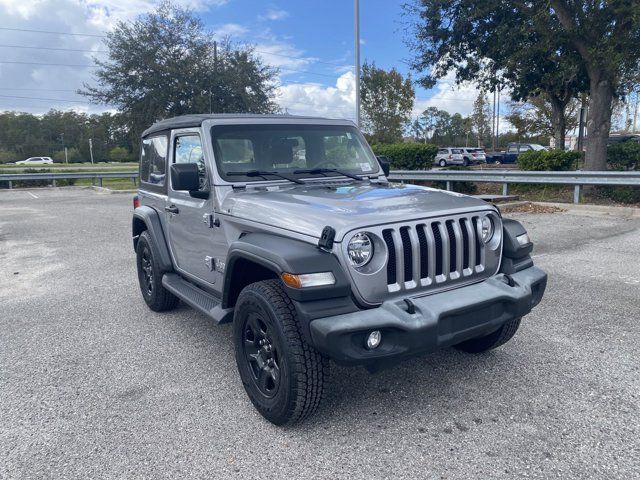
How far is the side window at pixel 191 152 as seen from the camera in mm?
4035

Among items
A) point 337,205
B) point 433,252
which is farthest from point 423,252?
point 337,205

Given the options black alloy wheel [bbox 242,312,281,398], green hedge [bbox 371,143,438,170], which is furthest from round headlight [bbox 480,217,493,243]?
green hedge [bbox 371,143,438,170]

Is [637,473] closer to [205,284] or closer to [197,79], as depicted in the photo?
[205,284]

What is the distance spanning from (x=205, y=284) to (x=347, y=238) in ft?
5.83

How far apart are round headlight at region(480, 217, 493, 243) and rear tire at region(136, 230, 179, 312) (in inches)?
119

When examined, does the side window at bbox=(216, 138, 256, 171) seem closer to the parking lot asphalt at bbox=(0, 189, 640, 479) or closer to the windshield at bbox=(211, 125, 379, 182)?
the windshield at bbox=(211, 125, 379, 182)

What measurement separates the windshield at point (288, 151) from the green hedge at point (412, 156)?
12.1 m

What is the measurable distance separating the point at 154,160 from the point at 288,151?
1.79 m

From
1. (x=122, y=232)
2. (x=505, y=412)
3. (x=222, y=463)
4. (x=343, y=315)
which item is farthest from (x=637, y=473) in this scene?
(x=122, y=232)

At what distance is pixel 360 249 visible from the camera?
9.37 feet

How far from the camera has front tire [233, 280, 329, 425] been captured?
2812mm

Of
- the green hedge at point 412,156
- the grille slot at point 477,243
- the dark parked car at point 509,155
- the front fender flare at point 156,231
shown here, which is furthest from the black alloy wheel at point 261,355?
the dark parked car at point 509,155

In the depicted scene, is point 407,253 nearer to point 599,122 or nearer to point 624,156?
point 624,156

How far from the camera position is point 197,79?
2811 cm
